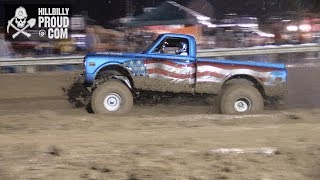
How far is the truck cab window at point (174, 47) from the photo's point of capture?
1062 cm

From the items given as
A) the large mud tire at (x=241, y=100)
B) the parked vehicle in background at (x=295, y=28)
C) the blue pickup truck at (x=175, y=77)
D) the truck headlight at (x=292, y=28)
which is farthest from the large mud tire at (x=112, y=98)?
the truck headlight at (x=292, y=28)

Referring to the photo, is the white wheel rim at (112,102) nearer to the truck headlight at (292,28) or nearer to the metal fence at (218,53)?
the metal fence at (218,53)

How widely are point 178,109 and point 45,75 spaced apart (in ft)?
14.9

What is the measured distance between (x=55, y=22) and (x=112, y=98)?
23.1 feet

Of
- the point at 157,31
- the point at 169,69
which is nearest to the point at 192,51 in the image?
the point at 169,69

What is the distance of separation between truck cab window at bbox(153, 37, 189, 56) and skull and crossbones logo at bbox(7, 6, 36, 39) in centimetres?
713

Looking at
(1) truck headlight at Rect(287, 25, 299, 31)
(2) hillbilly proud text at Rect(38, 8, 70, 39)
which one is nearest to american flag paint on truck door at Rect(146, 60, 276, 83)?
(2) hillbilly proud text at Rect(38, 8, 70, 39)

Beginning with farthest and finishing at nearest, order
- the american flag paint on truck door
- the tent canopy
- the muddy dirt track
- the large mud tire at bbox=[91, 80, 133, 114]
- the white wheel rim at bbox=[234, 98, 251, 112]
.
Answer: the tent canopy, the white wheel rim at bbox=[234, 98, 251, 112], the american flag paint on truck door, the large mud tire at bbox=[91, 80, 133, 114], the muddy dirt track

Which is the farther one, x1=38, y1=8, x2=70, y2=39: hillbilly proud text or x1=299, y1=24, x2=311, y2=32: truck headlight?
x1=299, y1=24, x2=311, y2=32: truck headlight

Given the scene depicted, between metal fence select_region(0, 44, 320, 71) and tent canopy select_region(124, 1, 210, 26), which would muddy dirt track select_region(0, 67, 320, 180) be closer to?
metal fence select_region(0, 44, 320, 71)

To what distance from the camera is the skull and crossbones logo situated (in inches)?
649

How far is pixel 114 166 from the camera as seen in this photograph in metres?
5.73

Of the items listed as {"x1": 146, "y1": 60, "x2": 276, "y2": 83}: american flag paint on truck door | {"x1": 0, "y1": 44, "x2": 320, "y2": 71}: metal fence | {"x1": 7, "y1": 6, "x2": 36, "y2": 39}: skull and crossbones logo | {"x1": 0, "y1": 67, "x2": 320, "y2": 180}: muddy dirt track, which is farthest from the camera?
{"x1": 7, "y1": 6, "x2": 36, "y2": 39}: skull and crossbones logo

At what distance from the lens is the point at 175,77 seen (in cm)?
1063
